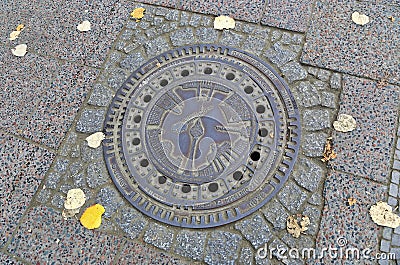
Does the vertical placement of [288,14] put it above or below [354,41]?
above

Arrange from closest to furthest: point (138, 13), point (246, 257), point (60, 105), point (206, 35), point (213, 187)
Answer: point (246, 257)
point (213, 187)
point (60, 105)
point (206, 35)
point (138, 13)

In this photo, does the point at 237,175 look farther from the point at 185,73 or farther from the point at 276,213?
the point at 185,73

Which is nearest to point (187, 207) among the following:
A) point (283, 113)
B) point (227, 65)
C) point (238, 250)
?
point (238, 250)

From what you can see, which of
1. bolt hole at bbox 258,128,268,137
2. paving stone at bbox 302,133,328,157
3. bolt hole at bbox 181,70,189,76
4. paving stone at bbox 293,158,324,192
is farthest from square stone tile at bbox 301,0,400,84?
Result: bolt hole at bbox 181,70,189,76

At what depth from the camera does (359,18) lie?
3.30 meters

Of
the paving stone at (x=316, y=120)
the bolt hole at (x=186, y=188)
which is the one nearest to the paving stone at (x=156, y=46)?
the bolt hole at (x=186, y=188)

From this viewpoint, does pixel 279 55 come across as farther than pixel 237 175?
Yes

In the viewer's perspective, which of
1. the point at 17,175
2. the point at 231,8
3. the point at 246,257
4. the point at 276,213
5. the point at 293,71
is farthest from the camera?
the point at 231,8

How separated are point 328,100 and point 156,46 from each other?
162 cm

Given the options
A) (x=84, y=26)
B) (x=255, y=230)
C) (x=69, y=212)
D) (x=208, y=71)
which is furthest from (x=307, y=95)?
(x=84, y=26)

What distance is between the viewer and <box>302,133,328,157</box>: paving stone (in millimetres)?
2803

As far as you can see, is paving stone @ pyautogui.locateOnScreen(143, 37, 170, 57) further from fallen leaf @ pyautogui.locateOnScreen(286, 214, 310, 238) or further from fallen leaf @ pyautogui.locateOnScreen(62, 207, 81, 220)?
fallen leaf @ pyautogui.locateOnScreen(286, 214, 310, 238)

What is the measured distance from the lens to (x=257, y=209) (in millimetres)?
2672

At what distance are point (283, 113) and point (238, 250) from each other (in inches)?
45.2
